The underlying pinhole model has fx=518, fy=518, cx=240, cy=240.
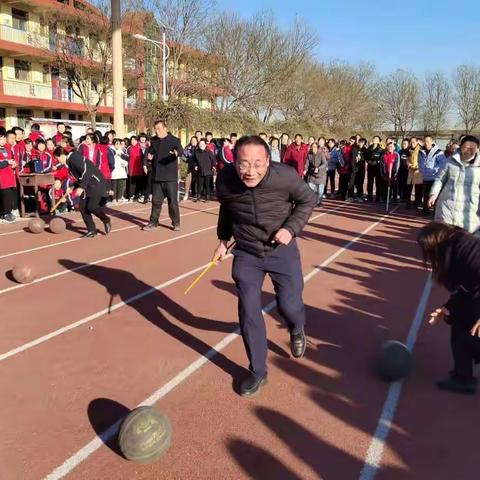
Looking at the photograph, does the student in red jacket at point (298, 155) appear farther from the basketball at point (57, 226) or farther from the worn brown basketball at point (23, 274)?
the worn brown basketball at point (23, 274)

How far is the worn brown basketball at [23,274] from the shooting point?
707 centimetres

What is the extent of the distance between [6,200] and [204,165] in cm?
604

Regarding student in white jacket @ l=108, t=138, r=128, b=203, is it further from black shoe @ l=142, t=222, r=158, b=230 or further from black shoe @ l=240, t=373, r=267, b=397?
black shoe @ l=240, t=373, r=267, b=397

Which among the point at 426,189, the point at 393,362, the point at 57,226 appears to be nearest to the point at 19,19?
the point at 57,226

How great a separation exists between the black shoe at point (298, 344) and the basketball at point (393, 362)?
2.17 ft

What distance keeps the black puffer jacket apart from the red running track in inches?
48.6

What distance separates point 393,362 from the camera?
13.9ft

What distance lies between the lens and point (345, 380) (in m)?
4.29

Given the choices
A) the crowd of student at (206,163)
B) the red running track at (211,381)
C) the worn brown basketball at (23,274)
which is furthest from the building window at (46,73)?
the worn brown basketball at (23,274)

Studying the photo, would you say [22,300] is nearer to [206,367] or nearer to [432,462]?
[206,367]

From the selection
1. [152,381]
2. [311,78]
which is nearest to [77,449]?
[152,381]

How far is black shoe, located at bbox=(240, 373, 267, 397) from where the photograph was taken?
4016 millimetres

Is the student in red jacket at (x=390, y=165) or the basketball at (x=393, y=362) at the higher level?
the student in red jacket at (x=390, y=165)

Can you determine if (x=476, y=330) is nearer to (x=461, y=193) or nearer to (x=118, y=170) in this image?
(x=461, y=193)
